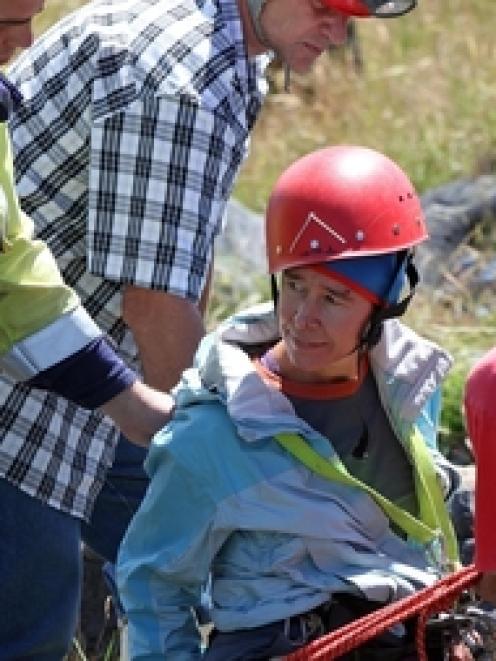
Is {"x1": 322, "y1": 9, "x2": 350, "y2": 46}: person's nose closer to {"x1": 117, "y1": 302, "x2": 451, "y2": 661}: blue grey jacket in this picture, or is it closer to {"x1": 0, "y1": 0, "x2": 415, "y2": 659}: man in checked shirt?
{"x1": 0, "y1": 0, "x2": 415, "y2": 659}: man in checked shirt

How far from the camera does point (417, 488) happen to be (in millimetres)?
3965

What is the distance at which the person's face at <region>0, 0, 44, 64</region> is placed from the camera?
377 cm

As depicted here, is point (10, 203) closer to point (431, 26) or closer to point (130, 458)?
point (130, 458)

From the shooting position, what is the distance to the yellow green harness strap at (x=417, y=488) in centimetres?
378

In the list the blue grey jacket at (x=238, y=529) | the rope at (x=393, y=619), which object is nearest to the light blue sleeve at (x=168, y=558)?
the blue grey jacket at (x=238, y=529)

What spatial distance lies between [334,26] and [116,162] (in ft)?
2.04

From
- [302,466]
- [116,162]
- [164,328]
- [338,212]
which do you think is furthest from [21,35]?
[302,466]

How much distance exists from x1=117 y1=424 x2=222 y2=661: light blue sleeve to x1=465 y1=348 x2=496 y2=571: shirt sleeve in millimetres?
528

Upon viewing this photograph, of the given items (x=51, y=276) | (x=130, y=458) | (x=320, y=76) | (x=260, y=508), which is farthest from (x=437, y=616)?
(x=320, y=76)

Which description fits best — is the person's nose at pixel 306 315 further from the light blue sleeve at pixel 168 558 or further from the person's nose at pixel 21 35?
→ the person's nose at pixel 21 35

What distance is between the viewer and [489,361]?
3.44 meters

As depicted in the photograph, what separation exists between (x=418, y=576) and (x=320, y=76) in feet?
29.1

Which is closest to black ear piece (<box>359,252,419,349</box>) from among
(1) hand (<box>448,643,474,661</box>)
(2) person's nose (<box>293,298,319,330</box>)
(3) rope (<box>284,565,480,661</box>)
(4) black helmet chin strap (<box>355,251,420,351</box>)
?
(4) black helmet chin strap (<box>355,251,420,351</box>)

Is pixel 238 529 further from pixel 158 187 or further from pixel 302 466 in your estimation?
pixel 158 187
